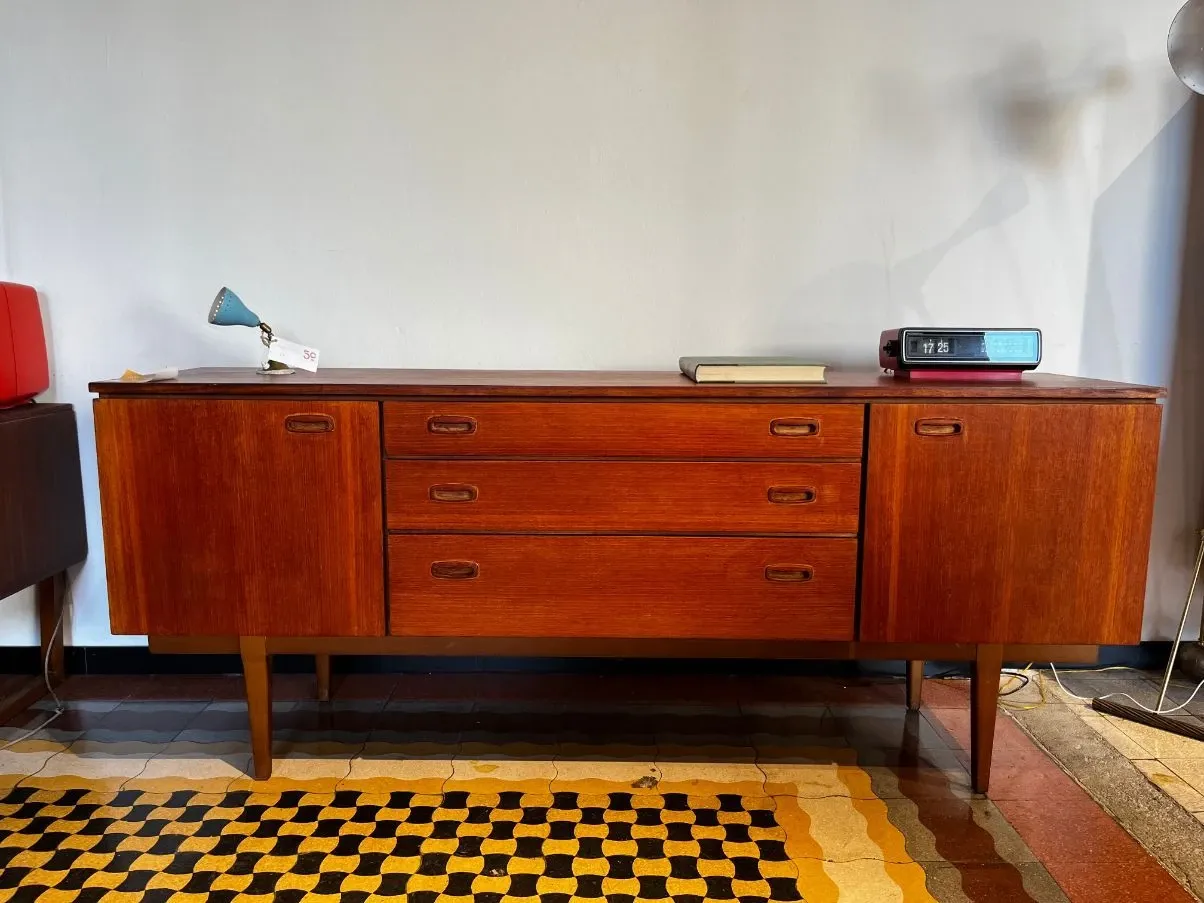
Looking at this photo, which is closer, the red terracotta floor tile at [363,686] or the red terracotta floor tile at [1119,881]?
the red terracotta floor tile at [1119,881]

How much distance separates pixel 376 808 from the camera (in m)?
1.72

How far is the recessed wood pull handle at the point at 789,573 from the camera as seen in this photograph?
68.5 inches

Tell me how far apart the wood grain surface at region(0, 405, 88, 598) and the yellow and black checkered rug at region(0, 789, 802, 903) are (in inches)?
20.6

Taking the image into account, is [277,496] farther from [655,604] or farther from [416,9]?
[416,9]

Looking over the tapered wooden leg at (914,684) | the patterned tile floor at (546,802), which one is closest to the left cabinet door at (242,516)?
the patterned tile floor at (546,802)

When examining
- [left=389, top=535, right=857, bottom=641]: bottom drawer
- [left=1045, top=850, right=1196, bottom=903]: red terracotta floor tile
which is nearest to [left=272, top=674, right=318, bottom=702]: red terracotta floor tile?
[left=389, top=535, right=857, bottom=641]: bottom drawer

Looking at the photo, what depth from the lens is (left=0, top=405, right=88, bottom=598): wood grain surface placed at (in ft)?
6.33

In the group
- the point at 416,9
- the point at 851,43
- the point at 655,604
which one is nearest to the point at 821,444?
the point at 655,604

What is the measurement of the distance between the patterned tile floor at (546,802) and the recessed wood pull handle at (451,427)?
737 millimetres

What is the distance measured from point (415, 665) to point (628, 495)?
1018 millimetres

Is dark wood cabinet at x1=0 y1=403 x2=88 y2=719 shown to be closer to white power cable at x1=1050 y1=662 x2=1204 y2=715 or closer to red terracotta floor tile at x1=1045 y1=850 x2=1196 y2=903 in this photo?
red terracotta floor tile at x1=1045 y1=850 x2=1196 y2=903

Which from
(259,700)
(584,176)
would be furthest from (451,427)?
(584,176)

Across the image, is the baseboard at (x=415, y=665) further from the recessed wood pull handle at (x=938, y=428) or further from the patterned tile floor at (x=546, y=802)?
the recessed wood pull handle at (x=938, y=428)

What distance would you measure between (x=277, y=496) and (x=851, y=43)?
1.73m
